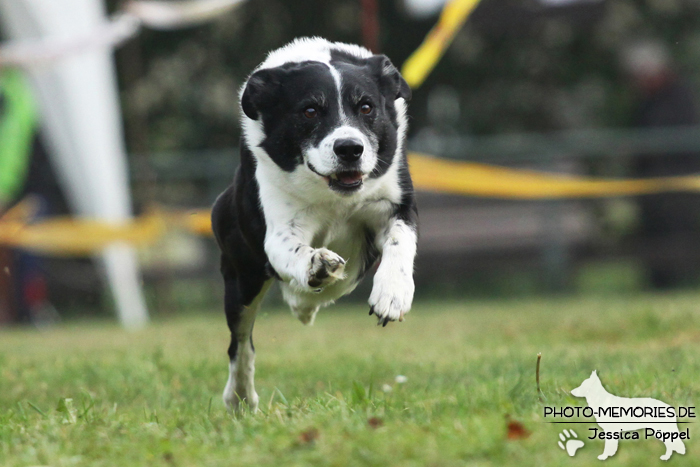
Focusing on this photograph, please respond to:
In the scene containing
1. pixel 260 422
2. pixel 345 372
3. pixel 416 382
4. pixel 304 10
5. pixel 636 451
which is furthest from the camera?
pixel 304 10

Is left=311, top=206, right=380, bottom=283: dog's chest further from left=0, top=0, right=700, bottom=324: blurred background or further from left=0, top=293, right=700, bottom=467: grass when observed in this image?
left=0, top=0, right=700, bottom=324: blurred background

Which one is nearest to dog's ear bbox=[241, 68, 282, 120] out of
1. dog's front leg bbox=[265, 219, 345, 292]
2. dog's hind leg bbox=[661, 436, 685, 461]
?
dog's front leg bbox=[265, 219, 345, 292]

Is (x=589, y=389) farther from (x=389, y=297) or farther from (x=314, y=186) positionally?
(x=314, y=186)

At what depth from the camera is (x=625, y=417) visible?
2.69 meters

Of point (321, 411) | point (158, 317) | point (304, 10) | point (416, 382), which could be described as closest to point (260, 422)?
point (321, 411)

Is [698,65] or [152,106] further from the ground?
[698,65]

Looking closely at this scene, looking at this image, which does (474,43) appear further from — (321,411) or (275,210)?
(321,411)

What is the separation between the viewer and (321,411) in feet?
9.82

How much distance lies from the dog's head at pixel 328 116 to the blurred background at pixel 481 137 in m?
7.16

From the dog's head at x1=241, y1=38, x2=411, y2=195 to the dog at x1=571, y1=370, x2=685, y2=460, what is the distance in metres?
1.25

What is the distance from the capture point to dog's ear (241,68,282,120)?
3.95 m

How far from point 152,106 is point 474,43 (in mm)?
4918

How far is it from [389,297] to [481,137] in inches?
441

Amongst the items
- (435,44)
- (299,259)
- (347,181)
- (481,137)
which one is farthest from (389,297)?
(481,137)
